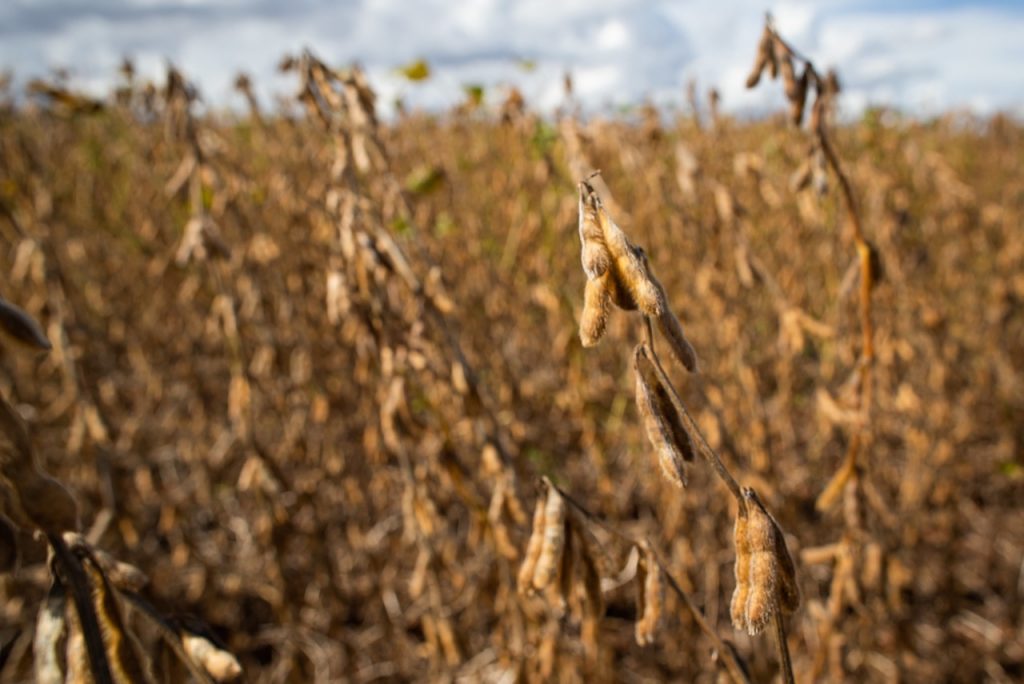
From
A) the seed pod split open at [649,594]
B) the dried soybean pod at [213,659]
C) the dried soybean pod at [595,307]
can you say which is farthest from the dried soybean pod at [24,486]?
the seed pod split open at [649,594]

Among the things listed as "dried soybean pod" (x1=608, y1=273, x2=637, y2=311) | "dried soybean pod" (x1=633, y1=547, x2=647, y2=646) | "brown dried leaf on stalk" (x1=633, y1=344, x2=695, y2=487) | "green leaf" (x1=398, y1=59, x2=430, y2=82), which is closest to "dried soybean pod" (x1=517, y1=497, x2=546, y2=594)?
"dried soybean pod" (x1=633, y1=547, x2=647, y2=646)

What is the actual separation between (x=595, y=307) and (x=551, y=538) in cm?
35

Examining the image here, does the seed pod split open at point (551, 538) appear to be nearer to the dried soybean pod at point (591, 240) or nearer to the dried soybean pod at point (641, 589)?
the dried soybean pod at point (641, 589)

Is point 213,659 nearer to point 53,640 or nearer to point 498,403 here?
point 53,640

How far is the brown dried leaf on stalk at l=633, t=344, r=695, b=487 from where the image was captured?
0.71 m

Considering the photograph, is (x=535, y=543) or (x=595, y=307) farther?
(x=535, y=543)

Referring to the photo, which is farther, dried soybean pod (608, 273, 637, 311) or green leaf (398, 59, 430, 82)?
green leaf (398, 59, 430, 82)

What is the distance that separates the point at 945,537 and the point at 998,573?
20 centimetres

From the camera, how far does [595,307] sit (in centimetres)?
68

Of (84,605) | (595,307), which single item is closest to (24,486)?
(84,605)

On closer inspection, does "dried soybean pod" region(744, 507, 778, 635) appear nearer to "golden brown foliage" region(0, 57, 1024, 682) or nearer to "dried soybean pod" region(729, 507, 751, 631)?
"dried soybean pod" region(729, 507, 751, 631)

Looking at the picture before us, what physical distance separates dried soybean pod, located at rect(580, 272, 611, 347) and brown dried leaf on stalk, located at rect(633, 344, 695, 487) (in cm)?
4

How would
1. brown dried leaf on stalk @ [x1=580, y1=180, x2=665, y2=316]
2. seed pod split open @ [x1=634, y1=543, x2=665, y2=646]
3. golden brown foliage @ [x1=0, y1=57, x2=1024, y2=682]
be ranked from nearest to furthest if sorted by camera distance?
brown dried leaf on stalk @ [x1=580, y1=180, x2=665, y2=316]
seed pod split open @ [x1=634, y1=543, x2=665, y2=646]
golden brown foliage @ [x1=0, y1=57, x2=1024, y2=682]

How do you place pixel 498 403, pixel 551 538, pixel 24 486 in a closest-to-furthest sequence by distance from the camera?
pixel 24 486 < pixel 551 538 < pixel 498 403
